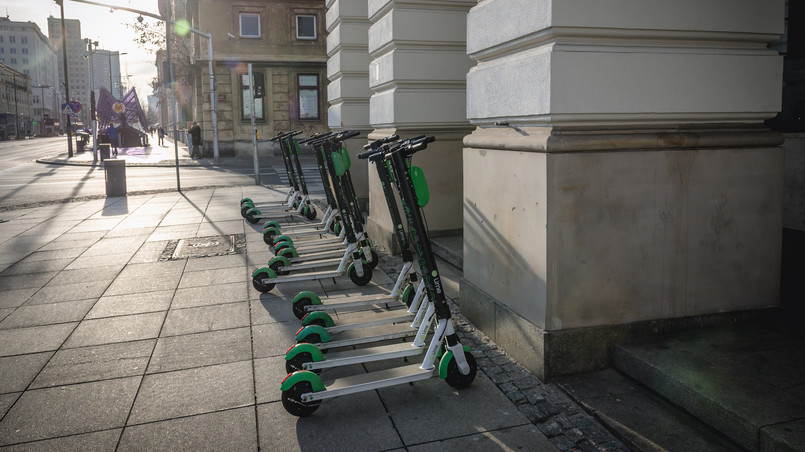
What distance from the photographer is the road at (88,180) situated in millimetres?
16219

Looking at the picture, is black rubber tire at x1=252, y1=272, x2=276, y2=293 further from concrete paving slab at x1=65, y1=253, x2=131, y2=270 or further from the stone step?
the stone step

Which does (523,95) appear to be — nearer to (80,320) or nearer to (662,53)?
(662,53)

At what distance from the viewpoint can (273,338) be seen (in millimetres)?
4883

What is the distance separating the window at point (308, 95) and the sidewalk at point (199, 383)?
89.8 feet

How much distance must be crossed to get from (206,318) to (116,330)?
685 mm

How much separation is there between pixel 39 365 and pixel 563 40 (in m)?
4.04

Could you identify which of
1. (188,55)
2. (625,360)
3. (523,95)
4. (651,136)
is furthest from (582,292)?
(188,55)

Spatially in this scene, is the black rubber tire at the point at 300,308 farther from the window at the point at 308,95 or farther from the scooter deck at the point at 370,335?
the window at the point at 308,95

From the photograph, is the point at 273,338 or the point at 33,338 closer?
the point at 273,338

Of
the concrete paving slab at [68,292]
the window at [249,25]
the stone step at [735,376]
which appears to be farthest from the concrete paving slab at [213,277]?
the window at [249,25]

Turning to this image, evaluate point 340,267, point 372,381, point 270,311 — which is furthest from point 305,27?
point 372,381

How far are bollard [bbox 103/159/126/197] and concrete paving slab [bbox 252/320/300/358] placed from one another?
38.2ft

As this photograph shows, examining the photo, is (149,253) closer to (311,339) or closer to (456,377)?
(311,339)

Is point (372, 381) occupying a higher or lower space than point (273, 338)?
higher
